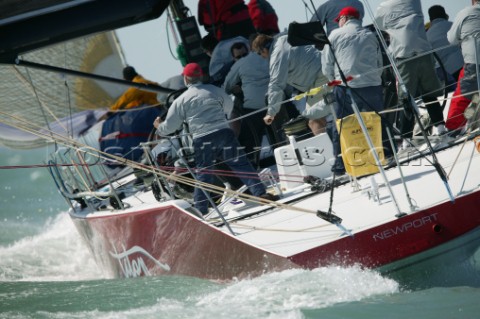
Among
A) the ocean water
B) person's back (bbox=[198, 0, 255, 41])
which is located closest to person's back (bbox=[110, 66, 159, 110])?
person's back (bbox=[198, 0, 255, 41])

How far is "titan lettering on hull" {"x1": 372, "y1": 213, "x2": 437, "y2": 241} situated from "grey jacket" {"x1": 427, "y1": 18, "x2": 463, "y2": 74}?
13.5 ft

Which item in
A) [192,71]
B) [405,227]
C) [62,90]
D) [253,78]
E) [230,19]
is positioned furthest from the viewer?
[62,90]

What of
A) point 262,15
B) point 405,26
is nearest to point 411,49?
point 405,26

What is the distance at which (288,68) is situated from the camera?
7875 mm

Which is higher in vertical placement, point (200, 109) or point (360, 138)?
point (200, 109)

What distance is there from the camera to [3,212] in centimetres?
1783

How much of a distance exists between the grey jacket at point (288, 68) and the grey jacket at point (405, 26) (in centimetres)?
72

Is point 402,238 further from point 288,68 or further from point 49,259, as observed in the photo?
point 49,259

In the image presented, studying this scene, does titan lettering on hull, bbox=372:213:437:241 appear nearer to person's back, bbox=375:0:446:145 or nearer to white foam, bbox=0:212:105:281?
person's back, bbox=375:0:446:145

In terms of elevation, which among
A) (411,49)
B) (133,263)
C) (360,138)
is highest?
(411,49)

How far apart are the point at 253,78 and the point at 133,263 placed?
1.95 metres

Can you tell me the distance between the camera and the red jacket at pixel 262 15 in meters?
10.1

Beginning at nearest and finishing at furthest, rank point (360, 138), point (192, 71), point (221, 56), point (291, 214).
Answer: point (360, 138)
point (291, 214)
point (192, 71)
point (221, 56)

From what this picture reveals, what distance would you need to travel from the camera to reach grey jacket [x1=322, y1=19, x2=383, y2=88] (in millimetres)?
7133
